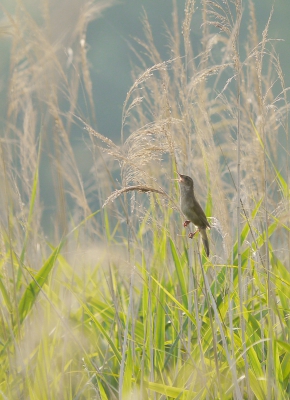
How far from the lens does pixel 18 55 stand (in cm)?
248

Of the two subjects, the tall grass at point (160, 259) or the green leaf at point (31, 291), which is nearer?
the tall grass at point (160, 259)

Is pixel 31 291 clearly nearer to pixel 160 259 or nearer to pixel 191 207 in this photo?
pixel 160 259

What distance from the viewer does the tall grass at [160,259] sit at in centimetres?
178

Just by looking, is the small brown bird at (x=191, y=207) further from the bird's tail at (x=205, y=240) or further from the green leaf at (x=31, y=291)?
the green leaf at (x=31, y=291)

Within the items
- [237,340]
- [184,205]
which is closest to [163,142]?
[184,205]

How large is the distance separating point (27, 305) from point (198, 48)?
1.54 m

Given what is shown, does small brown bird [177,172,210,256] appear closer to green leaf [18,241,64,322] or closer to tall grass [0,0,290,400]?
tall grass [0,0,290,400]

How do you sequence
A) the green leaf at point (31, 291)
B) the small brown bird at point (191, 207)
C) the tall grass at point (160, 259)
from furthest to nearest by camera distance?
1. the green leaf at point (31, 291)
2. the small brown bird at point (191, 207)
3. the tall grass at point (160, 259)

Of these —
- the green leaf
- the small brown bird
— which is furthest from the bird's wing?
the green leaf

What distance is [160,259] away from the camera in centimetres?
242

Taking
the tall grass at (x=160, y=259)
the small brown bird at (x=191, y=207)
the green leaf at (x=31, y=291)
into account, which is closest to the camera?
the tall grass at (x=160, y=259)

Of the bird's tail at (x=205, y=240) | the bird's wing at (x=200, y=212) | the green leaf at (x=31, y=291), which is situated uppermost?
the bird's wing at (x=200, y=212)

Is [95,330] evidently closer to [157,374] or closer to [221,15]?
[157,374]

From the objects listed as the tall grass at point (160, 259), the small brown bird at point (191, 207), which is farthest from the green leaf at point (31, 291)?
the small brown bird at point (191, 207)
